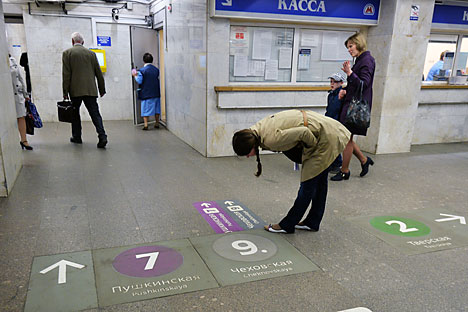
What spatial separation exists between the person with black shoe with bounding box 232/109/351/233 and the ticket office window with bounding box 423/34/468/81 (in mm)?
5920

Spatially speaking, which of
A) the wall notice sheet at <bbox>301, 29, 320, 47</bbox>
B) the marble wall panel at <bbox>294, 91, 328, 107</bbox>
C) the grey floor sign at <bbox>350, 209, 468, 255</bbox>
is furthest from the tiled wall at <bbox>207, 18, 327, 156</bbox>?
the grey floor sign at <bbox>350, 209, 468, 255</bbox>

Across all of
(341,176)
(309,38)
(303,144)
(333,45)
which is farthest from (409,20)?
(303,144)

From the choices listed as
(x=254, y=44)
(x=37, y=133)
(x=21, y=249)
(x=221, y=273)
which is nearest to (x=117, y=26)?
(x=37, y=133)

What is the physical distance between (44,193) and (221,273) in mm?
2632

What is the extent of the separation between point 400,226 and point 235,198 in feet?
5.82

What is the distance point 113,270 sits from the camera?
2.75 metres

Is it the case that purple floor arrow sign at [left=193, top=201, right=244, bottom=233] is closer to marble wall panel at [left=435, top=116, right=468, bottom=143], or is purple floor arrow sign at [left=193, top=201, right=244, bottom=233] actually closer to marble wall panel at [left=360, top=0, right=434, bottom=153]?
marble wall panel at [left=360, top=0, right=434, bottom=153]

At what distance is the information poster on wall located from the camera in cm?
597

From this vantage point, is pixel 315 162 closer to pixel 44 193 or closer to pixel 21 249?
pixel 21 249

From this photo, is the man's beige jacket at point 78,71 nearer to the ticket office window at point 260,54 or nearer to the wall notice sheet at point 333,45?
the ticket office window at point 260,54

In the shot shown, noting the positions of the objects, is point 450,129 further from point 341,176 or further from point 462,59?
point 341,176

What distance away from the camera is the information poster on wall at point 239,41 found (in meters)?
5.97

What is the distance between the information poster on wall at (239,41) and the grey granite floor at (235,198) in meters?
1.77

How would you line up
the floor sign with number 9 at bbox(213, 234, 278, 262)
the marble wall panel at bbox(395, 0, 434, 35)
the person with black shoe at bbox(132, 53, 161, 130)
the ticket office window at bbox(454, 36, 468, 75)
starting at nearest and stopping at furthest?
the floor sign with number 9 at bbox(213, 234, 278, 262), the marble wall panel at bbox(395, 0, 434, 35), the ticket office window at bbox(454, 36, 468, 75), the person with black shoe at bbox(132, 53, 161, 130)
